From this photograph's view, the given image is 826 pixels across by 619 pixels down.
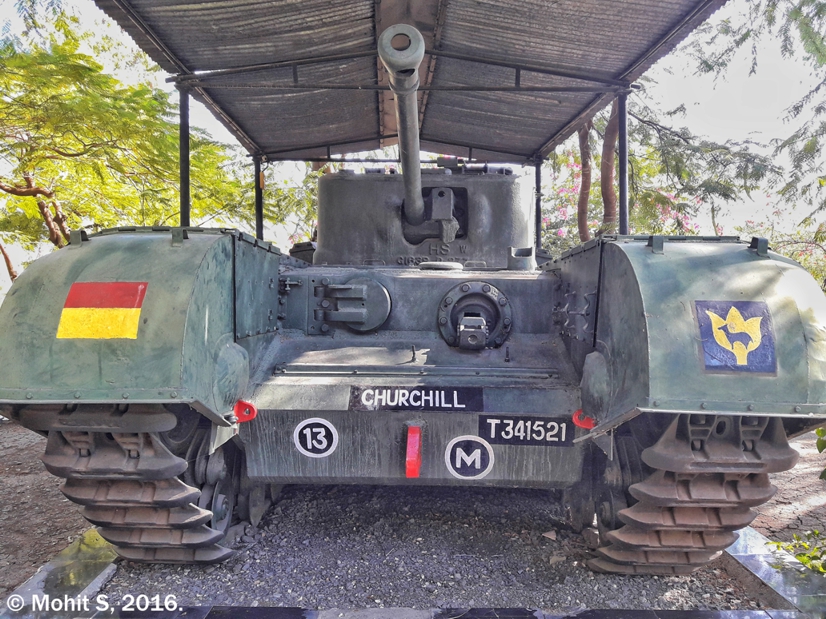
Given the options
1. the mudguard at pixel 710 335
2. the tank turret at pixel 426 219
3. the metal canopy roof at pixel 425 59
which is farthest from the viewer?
the tank turret at pixel 426 219

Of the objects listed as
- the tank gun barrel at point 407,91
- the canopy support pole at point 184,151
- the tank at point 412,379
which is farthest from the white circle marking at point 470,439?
the canopy support pole at point 184,151

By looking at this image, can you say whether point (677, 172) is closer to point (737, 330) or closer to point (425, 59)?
point (425, 59)

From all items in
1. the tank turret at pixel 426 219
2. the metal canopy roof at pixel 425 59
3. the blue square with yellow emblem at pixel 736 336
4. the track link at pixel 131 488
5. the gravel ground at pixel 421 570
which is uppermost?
the metal canopy roof at pixel 425 59

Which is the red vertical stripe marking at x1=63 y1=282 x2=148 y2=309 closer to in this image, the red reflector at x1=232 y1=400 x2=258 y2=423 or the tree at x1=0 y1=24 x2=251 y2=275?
the red reflector at x1=232 y1=400 x2=258 y2=423

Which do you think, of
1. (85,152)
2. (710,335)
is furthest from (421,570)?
(85,152)

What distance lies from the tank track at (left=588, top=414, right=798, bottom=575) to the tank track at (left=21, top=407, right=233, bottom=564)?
6.12 ft

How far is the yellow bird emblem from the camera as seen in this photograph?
222 centimetres

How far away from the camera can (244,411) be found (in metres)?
2.76

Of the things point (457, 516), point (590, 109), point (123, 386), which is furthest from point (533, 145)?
point (123, 386)

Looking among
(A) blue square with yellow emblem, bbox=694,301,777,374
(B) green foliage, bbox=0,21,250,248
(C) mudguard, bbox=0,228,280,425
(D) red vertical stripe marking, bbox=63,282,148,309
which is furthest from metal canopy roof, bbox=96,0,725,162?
(A) blue square with yellow emblem, bbox=694,301,777,374

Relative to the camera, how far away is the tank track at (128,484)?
2348 mm

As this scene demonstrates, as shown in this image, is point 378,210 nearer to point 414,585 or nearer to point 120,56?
point 414,585

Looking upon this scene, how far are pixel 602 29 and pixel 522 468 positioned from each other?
10.5 feet

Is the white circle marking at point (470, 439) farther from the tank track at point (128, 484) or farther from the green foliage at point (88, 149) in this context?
the green foliage at point (88, 149)
